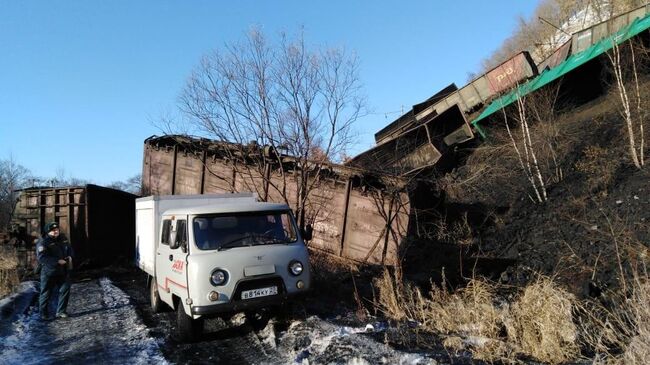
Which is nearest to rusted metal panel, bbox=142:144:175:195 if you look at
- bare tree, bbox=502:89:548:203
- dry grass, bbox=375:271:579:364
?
dry grass, bbox=375:271:579:364

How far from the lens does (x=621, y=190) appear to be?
10867 millimetres

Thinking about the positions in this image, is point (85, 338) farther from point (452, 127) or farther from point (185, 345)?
point (452, 127)

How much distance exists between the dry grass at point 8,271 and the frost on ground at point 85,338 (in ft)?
10.6

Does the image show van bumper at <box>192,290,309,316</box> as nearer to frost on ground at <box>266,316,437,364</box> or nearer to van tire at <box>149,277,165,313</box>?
frost on ground at <box>266,316,437,364</box>

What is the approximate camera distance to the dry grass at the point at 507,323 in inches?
199

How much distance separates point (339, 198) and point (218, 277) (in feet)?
20.1

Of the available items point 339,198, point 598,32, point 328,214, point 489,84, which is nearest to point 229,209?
point 339,198

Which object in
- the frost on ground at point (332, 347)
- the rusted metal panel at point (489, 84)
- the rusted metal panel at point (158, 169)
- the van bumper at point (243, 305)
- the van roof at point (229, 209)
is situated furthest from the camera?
the rusted metal panel at point (489, 84)

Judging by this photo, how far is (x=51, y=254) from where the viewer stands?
27.0 feet

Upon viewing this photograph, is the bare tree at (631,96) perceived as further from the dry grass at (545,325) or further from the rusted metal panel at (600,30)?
the dry grass at (545,325)

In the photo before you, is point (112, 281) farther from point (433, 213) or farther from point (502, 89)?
point (502, 89)

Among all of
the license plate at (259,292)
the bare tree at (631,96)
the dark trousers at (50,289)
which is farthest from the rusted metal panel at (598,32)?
the dark trousers at (50,289)

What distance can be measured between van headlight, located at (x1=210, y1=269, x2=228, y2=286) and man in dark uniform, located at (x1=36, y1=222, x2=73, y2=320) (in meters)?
4.00

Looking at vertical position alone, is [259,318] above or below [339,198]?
below
